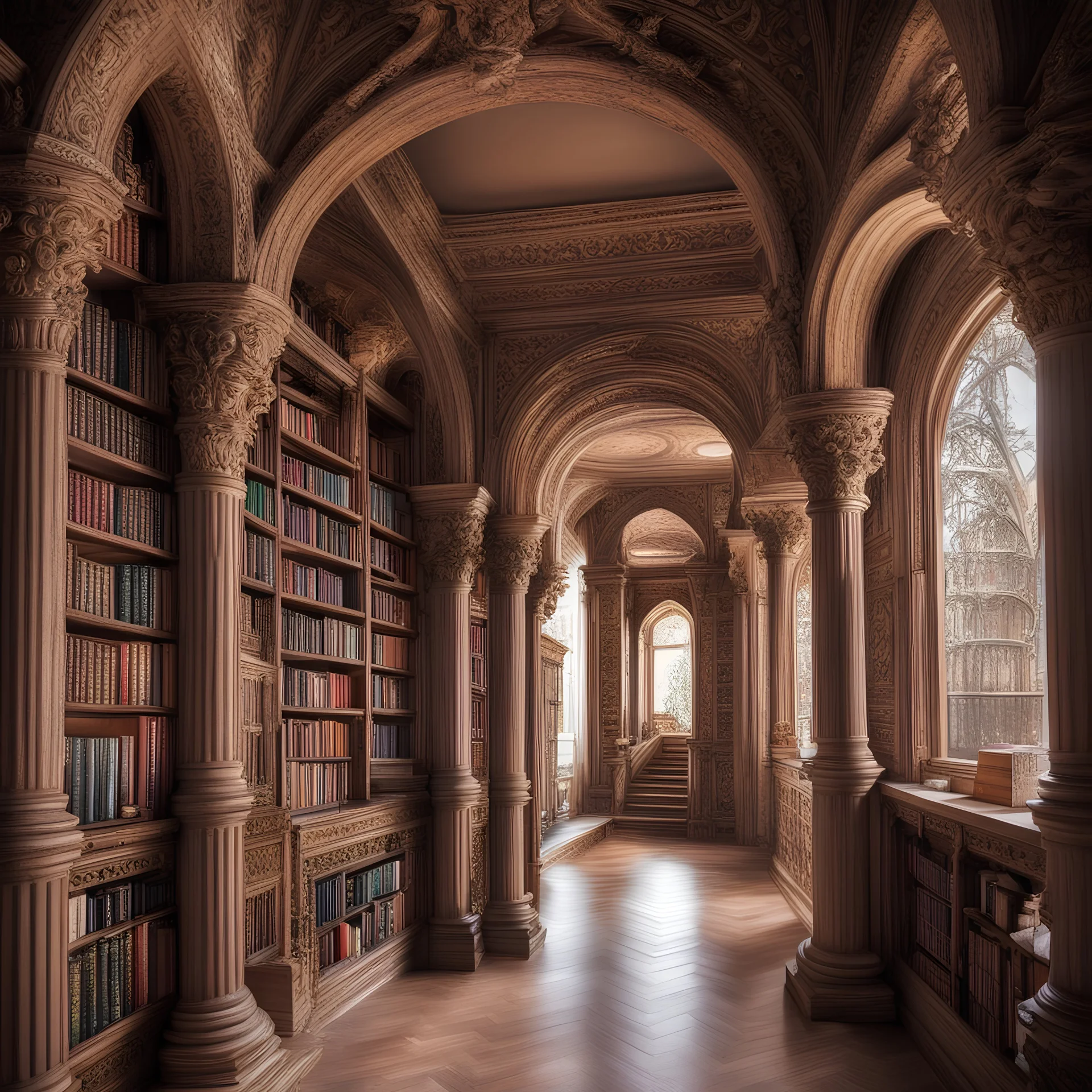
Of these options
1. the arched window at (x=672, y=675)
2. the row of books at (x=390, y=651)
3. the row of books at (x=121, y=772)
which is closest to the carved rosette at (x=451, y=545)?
the row of books at (x=390, y=651)

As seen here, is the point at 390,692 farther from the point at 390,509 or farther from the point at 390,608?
the point at 390,509

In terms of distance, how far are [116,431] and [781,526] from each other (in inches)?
274

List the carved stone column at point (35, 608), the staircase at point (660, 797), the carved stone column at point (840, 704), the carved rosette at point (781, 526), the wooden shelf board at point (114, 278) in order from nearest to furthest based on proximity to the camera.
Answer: the carved stone column at point (35, 608)
the wooden shelf board at point (114, 278)
the carved stone column at point (840, 704)
the carved rosette at point (781, 526)
the staircase at point (660, 797)

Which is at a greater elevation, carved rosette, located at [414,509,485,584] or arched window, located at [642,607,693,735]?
carved rosette, located at [414,509,485,584]

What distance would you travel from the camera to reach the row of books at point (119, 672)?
4027mm

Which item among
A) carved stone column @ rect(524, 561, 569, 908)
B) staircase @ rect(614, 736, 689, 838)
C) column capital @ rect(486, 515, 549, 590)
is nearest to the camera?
column capital @ rect(486, 515, 549, 590)

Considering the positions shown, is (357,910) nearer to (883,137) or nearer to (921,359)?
(921,359)

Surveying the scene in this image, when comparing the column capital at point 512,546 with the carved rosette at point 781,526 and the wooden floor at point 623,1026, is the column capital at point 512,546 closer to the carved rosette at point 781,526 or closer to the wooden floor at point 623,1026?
the carved rosette at point 781,526

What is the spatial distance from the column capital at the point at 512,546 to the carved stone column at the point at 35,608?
16.6 feet

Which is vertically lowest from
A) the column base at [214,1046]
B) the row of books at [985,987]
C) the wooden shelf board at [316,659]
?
the column base at [214,1046]

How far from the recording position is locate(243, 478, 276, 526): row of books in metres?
5.72

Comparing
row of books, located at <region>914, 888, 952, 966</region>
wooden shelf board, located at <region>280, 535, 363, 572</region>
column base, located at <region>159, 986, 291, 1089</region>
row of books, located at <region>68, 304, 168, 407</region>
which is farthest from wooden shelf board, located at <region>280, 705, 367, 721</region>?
row of books, located at <region>914, 888, 952, 966</region>

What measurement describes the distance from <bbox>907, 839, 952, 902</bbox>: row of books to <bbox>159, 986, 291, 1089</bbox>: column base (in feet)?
9.92

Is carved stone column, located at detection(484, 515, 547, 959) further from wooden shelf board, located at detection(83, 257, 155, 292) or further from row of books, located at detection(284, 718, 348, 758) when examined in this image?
wooden shelf board, located at detection(83, 257, 155, 292)
